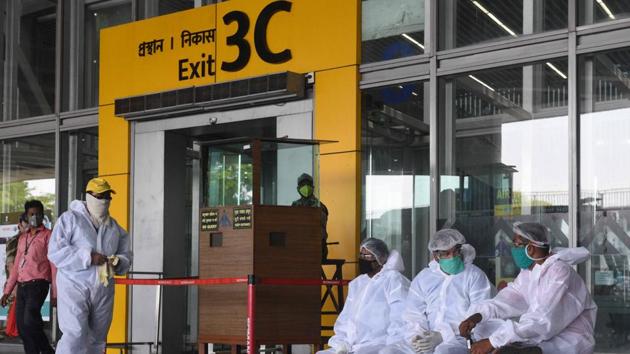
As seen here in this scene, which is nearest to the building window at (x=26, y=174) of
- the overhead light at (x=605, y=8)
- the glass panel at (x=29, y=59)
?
the glass panel at (x=29, y=59)

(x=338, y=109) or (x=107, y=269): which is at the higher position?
(x=338, y=109)

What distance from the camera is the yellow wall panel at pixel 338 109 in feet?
31.2

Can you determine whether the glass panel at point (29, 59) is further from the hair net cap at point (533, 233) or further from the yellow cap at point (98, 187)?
the hair net cap at point (533, 233)

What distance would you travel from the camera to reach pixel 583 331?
577cm

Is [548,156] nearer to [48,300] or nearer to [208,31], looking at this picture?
[208,31]

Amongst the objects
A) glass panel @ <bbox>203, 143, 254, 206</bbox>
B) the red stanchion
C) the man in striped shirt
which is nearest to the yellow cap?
glass panel @ <bbox>203, 143, 254, 206</bbox>

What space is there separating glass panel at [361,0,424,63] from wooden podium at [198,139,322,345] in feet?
6.29

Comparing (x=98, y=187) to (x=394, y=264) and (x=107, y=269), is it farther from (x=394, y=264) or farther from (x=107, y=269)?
(x=394, y=264)

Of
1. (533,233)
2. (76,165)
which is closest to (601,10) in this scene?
(533,233)

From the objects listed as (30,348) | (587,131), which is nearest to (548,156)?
(587,131)

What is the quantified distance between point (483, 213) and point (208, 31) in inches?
153

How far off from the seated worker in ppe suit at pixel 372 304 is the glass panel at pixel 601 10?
→ 8.90ft

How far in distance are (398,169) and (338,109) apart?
2.84 feet

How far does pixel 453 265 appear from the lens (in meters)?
6.77
